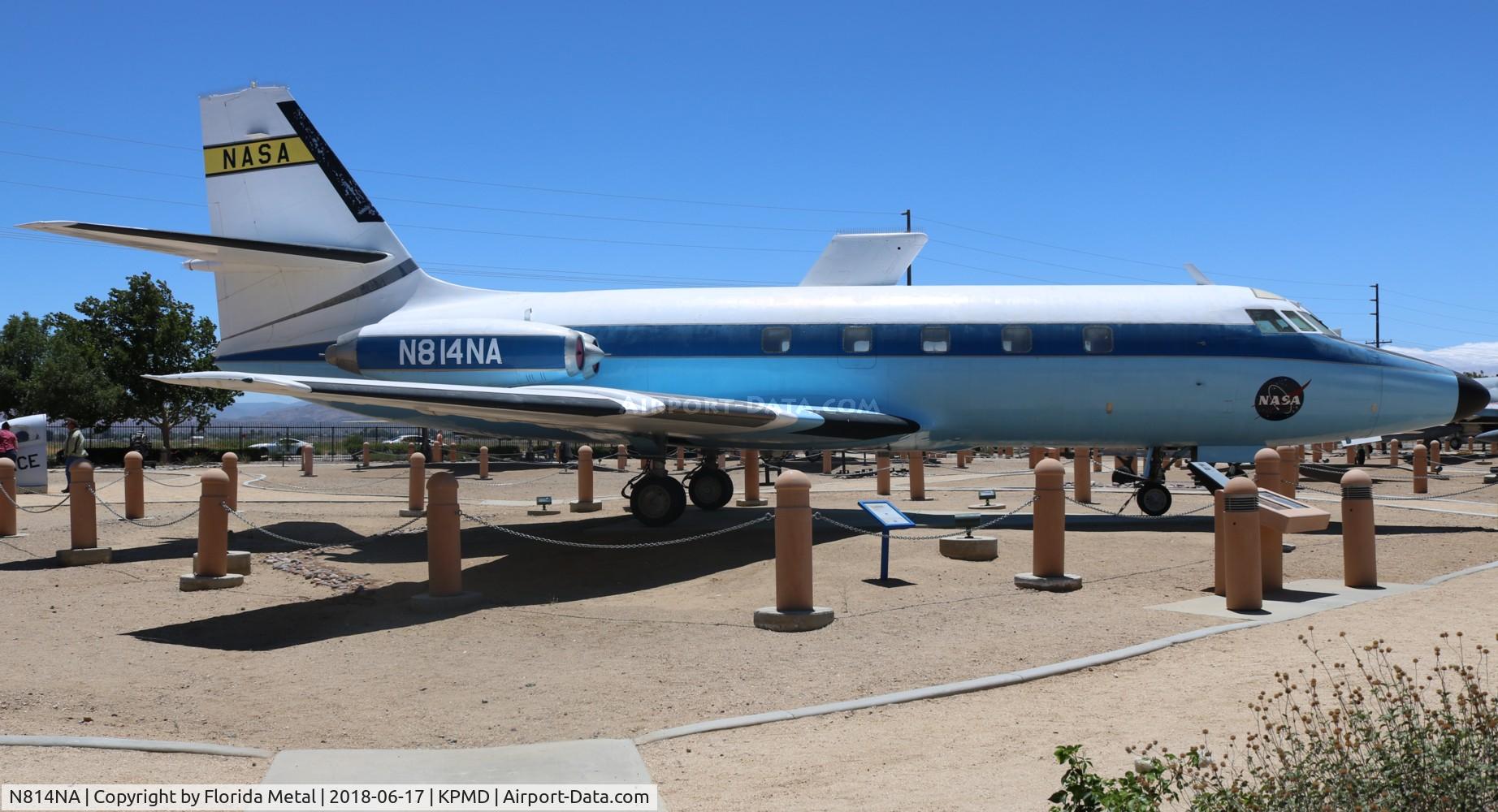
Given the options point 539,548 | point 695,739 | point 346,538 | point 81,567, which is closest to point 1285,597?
point 695,739

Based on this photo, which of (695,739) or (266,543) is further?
(266,543)

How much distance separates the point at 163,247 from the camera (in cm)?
1520

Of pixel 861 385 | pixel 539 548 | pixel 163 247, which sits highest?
pixel 163 247

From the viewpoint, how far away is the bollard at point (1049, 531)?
10797 mm

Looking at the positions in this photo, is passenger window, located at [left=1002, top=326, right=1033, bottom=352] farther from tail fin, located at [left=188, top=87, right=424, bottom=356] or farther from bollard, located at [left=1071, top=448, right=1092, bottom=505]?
tail fin, located at [left=188, top=87, right=424, bottom=356]

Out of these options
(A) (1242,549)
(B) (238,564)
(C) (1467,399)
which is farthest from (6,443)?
(C) (1467,399)

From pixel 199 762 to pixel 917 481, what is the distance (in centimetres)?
1770

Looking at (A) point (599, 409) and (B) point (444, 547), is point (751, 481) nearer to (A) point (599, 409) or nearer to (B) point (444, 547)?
(A) point (599, 409)

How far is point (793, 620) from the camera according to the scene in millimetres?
9008

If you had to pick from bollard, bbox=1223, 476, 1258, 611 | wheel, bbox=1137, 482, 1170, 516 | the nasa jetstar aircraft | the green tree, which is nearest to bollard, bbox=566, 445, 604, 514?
the nasa jetstar aircraft

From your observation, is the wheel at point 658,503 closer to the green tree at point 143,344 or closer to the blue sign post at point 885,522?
the blue sign post at point 885,522

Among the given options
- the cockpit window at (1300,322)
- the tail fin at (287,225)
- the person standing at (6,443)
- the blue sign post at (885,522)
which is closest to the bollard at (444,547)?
the blue sign post at (885,522)

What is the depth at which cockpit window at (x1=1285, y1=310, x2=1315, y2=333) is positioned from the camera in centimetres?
1623

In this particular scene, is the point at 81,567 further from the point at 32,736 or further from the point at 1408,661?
the point at 1408,661
